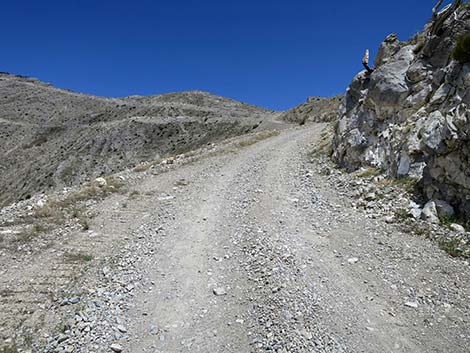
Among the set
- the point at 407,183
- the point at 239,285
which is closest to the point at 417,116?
the point at 407,183

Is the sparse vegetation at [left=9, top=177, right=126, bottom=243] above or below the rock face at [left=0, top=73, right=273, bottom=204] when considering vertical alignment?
below

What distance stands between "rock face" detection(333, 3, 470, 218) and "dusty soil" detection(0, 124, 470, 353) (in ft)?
7.64

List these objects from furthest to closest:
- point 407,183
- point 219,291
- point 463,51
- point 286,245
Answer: point 407,183 → point 463,51 → point 286,245 → point 219,291

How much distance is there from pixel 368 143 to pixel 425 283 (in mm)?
10185

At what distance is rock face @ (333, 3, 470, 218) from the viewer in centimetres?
1051

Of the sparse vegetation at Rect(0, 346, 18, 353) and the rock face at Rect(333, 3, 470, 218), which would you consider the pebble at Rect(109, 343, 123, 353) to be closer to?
Result: the sparse vegetation at Rect(0, 346, 18, 353)

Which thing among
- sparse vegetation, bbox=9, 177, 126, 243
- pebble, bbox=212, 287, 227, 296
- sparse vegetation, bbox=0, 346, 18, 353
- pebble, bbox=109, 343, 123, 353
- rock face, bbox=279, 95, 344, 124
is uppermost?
rock face, bbox=279, 95, 344, 124

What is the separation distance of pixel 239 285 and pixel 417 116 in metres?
10.4

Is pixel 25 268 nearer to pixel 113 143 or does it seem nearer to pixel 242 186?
pixel 242 186

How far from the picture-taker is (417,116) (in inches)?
542

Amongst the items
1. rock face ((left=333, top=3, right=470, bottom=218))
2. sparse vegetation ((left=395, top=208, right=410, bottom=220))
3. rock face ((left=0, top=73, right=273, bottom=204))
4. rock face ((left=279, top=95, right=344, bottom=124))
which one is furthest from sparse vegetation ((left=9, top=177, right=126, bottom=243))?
rock face ((left=0, top=73, right=273, bottom=204))

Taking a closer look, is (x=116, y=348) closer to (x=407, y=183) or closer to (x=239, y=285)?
(x=239, y=285)

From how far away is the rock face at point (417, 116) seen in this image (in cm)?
1051

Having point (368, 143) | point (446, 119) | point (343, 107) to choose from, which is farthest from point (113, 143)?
point (446, 119)
